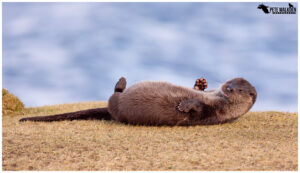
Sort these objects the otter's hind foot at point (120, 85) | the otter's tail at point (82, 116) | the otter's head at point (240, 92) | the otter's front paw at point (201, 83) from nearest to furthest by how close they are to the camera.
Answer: the otter's head at point (240, 92) → the otter's hind foot at point (120, 85) → the otter's tail at point (82, 116) → the otter's front paw at point (201, 83)

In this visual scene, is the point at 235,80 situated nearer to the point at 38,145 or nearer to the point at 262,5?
the point at 262,5

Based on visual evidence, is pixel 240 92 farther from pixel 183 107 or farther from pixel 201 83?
pixel 201 83

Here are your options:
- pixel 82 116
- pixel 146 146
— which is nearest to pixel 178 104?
pixel 146 146

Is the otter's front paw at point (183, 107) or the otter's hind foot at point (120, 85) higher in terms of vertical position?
the otter's hind foot at point (120, 85)

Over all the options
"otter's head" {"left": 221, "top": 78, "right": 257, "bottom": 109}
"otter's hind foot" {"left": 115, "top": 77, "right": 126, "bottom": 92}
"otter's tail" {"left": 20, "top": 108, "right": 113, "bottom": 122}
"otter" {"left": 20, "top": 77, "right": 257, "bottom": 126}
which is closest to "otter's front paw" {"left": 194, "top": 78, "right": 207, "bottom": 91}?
"otter" {"left": 20, "top": 77, "right": 257, "bottom": 126}

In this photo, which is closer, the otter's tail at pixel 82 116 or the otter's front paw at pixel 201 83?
the otter's tail at pixel 82 116

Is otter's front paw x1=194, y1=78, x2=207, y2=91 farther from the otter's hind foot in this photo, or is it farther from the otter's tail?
the otter's tail

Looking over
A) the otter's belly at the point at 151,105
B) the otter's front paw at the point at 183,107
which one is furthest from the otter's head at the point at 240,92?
the otter's front paw at the point at 183,107

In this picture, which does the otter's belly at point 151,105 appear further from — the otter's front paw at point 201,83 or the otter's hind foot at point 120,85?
the otter's front paw at point 201,83
